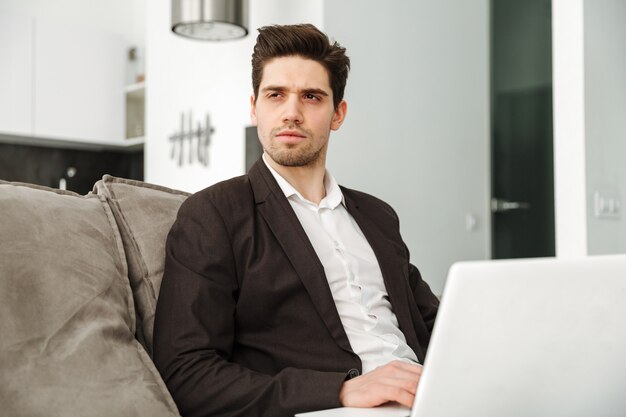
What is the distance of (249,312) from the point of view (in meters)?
1.44

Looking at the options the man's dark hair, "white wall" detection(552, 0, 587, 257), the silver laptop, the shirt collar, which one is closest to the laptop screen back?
the silver laptop

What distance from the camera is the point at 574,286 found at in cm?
84

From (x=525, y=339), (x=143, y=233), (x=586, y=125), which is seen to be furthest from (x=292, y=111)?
(x=586, y=125)

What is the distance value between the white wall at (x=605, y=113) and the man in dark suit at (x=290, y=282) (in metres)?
1.50

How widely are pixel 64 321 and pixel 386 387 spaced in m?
0.55

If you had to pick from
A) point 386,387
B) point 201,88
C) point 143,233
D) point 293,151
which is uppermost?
point 201,88

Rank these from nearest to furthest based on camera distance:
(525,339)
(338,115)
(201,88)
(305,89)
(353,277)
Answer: (525,339)
(353,277)
(305,89)
(338,115)
(201,88)

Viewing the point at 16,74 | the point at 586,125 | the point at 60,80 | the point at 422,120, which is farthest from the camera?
the point at 60,80

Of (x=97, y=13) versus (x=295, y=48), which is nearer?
(x=295, y=48)

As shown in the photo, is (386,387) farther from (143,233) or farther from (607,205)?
(607,205)

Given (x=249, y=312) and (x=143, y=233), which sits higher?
(x=143, y=233)

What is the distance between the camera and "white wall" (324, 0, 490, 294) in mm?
3383

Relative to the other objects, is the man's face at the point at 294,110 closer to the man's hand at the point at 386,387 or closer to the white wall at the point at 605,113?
the man's hand at the point at 386,387

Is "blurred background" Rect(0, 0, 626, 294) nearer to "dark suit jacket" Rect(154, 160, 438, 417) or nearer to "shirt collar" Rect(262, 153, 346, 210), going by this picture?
"shirt collar" Rect(262, 153, 346, 210)
